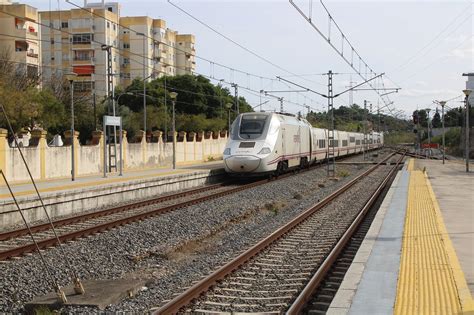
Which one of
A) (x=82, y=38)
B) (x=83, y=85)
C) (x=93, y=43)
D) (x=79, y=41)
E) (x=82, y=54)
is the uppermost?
(x=82, y=38)

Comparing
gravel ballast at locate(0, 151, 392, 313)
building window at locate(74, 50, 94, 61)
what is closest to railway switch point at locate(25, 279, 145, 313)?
gravel ballast at locate(0, 151, 392, 313)

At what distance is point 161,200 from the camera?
19375 millimetres

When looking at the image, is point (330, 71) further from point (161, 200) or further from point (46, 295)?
point (46, 295)

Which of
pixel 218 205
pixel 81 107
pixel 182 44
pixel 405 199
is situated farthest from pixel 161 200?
pixel 182 44

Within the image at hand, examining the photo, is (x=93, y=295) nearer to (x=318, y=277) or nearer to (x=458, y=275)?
(x=318, y=277)

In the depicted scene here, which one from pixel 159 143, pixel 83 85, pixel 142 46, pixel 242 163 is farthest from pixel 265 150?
pixel 142 46

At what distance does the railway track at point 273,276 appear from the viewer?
6.89 meters

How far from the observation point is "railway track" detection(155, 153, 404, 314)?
6.89 metres

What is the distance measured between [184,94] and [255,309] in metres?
70.3

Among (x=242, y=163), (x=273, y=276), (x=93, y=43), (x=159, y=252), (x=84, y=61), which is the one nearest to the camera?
(x=273, y=276)

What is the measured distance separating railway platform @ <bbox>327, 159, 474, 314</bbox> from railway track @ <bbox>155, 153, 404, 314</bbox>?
2.04 ft

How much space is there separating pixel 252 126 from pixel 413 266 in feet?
57.4

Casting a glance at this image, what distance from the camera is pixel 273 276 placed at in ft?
28.3

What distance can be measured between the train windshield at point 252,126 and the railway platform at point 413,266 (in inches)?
424
